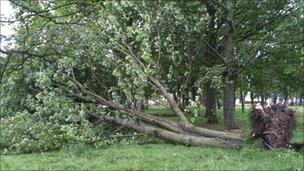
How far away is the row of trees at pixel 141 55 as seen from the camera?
41.4 feet

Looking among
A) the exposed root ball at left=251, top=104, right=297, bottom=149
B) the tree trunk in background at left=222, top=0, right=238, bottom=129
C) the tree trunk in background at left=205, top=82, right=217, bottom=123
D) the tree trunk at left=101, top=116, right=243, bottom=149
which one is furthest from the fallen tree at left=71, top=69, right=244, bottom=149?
the tree trunk in background at left=205, top=82, right=217, bottom=123

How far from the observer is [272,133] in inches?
417

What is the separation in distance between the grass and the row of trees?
3.77 feet

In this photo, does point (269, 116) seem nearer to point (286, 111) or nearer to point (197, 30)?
point (286, 111)

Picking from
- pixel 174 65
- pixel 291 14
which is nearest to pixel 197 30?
pixel 174 65

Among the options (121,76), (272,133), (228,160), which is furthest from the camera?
(121,76)

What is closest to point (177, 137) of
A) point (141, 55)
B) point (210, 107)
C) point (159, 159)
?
point (159, 159)

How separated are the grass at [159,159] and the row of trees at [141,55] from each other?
3.77ft

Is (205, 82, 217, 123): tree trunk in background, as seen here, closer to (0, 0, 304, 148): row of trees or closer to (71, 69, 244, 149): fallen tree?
(0, 0, 304, 148): row of trees

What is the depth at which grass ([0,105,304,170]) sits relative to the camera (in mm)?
9242

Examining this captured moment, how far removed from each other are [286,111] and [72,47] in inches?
251

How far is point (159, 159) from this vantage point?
33.2 feet

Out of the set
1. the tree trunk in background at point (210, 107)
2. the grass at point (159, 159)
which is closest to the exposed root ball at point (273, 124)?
the grass at point (159, 159)

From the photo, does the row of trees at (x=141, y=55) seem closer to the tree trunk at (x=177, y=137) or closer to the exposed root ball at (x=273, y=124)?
the tree trunk at (x=177, y=137)
